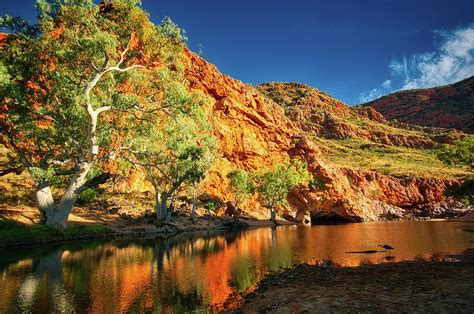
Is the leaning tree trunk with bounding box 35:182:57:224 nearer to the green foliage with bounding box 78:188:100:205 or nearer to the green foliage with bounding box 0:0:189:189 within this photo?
the green foliage with bounding box 0:0:189:189

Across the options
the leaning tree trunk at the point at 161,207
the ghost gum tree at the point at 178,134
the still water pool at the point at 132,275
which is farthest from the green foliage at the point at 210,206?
the still water pool at the point at 132,275

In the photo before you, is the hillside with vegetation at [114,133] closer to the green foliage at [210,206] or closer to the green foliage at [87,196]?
the green foliage at [87,196]

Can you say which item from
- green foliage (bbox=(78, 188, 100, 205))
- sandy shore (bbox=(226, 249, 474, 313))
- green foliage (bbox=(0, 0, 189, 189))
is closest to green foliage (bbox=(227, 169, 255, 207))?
green foliage (bbox=(78, 188, 100, 205))

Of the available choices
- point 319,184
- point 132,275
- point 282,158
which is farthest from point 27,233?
point 282,158

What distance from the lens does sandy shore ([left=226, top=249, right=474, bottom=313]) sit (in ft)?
31.6

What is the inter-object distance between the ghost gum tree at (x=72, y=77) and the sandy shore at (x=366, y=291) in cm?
2144

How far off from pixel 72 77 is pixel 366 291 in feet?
94.8

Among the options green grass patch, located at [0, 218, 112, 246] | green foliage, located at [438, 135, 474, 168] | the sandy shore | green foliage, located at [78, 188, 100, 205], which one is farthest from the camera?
green foliage, located at [78, 188, 100, 205]

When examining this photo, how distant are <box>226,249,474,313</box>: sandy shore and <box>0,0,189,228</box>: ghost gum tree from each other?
21.4 m

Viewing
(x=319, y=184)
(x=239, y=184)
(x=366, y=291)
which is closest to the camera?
(x=366, y=291)

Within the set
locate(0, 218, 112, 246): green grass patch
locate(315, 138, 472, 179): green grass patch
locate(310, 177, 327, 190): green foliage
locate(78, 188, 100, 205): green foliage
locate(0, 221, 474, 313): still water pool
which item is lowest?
locate(0, 221, 474, 313): still water pool

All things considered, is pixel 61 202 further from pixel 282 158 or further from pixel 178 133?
pixel 282 158

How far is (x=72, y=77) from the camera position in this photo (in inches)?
1176

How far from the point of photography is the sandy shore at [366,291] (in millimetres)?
9633
